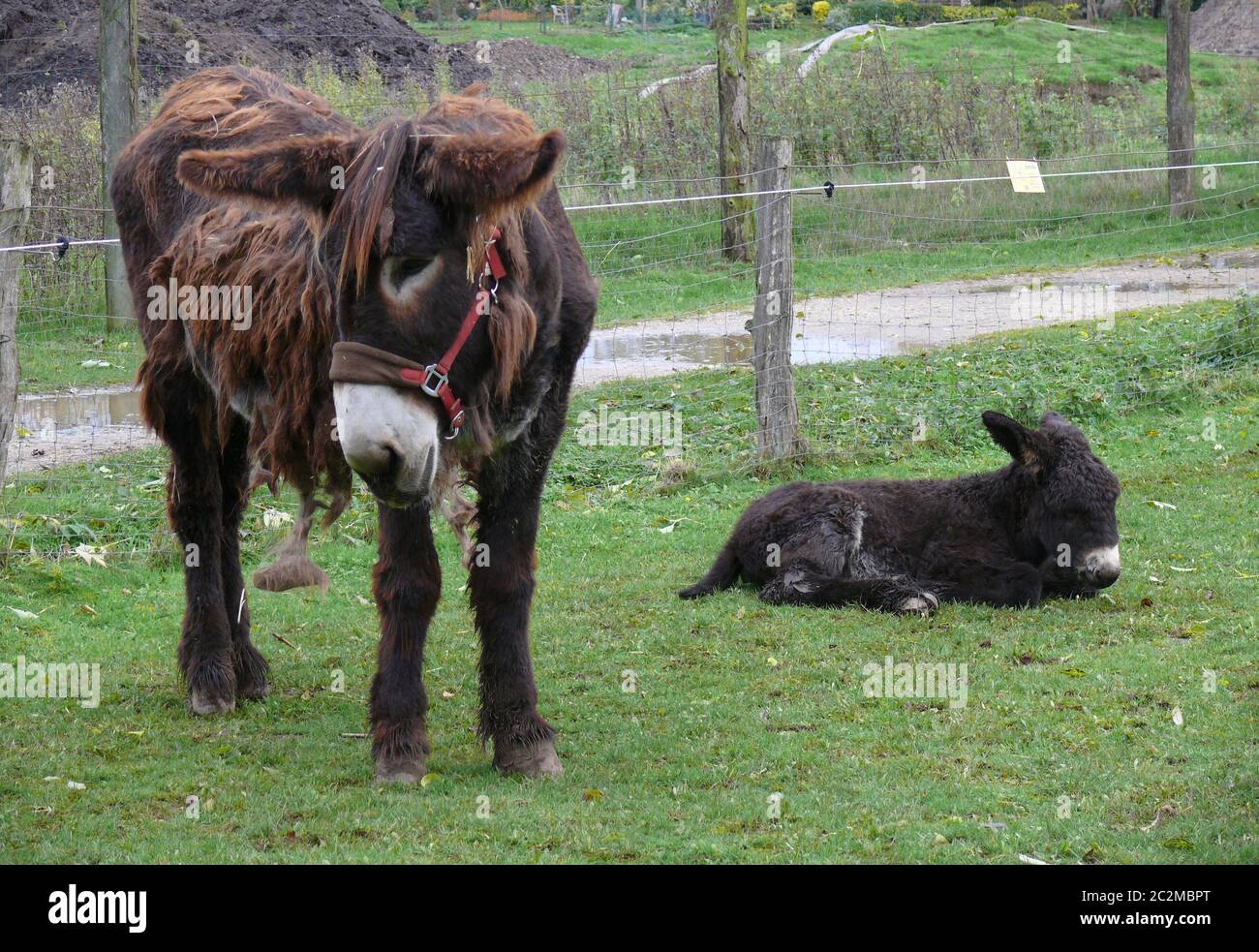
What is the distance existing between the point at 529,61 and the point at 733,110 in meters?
16.8

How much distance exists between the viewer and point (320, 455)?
529cm

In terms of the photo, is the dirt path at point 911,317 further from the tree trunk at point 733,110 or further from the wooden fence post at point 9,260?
the wooden fence post at point 9,260

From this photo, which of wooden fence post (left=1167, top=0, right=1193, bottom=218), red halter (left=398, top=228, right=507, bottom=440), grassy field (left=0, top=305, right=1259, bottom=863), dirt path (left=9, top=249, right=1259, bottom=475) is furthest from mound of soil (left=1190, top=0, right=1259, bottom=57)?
red halter (left=398, top=228, right=507, bottom=440)

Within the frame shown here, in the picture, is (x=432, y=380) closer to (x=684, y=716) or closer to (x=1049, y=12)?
(x=684, y=716)

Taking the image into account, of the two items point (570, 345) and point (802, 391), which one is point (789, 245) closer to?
point (802, 391)

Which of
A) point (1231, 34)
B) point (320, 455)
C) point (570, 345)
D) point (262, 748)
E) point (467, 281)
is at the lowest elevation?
point (262, 748)

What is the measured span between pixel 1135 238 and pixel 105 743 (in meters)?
17.1

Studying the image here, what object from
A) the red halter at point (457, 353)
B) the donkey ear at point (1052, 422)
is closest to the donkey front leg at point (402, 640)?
the red halter at point (457, 353)

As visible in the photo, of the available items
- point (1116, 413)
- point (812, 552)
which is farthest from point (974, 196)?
point (812, 552)

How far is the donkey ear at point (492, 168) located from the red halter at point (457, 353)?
0.87ft

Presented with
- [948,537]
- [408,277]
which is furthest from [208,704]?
[948,537]

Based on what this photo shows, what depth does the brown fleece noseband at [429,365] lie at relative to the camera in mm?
4133

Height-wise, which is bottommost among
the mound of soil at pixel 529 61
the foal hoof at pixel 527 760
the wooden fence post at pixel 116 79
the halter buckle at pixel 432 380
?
the foal hoof at pixel 527 760

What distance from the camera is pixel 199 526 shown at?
20.6ft
